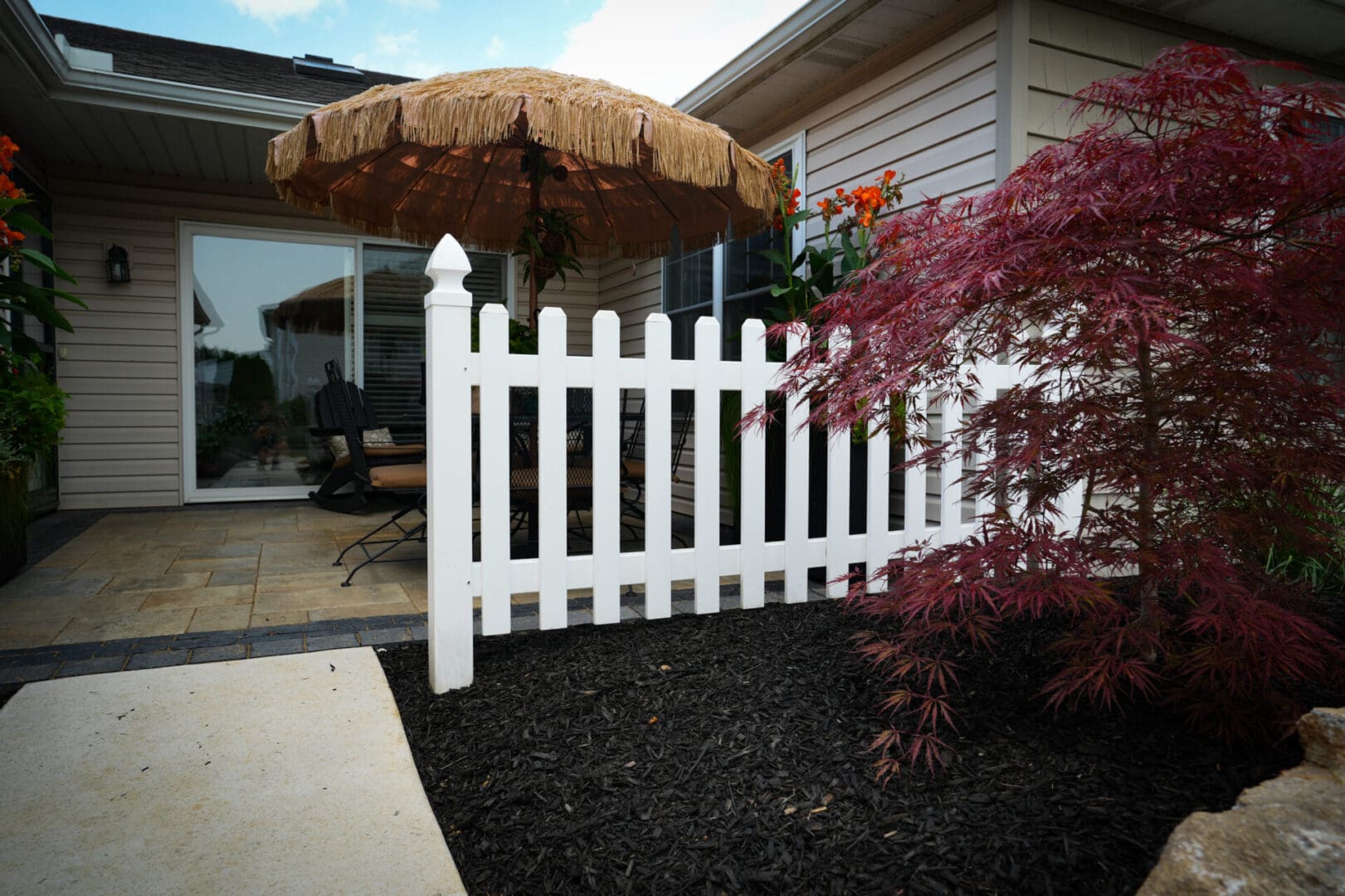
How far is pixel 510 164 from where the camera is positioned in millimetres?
4082

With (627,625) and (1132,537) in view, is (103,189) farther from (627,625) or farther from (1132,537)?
(1132,537)

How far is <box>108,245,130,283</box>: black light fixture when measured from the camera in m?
5.35

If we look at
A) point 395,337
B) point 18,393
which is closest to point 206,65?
point 395,337

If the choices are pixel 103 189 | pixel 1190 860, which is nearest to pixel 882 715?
pixel 1190 860

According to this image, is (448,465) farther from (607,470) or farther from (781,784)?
(781,784)

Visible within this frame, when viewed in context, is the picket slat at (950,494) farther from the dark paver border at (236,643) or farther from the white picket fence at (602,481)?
the dark paver border at (236,643)

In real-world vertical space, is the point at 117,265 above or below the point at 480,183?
below

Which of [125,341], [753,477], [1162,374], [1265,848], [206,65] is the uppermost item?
[206,65]

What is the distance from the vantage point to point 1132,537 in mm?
1701

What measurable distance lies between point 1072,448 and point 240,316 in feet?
19.3

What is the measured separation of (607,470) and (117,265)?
16.1 feet

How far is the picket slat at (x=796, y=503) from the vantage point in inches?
105

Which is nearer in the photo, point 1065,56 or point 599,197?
point 1065,56

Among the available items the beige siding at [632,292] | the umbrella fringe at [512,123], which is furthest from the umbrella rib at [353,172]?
the beige siding at [632,292]
